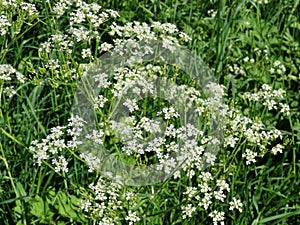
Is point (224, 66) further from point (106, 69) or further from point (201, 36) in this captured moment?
point (106, 69)

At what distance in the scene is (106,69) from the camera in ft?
9.99

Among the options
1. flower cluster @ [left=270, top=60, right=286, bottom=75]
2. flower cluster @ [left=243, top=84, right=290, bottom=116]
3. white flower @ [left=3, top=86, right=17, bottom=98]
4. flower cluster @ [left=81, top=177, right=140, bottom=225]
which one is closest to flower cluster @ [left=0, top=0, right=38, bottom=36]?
white flower @ [left=3, top=86, right=17, bottom=98]

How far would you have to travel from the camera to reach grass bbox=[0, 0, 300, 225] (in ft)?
9.39

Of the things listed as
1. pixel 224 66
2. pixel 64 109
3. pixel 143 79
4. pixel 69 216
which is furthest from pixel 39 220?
pixel 224 66

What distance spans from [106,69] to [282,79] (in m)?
1.43

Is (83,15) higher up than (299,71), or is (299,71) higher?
(83,15)

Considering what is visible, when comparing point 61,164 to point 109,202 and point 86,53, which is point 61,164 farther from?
point 86,53

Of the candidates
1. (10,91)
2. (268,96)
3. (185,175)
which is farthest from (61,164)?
(268,96)

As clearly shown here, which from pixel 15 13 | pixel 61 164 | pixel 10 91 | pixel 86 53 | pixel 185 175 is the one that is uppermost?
pixel 15 13

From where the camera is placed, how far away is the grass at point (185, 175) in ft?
9.39

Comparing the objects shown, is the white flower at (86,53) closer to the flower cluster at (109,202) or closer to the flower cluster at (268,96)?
the flower cluster at (109,202)

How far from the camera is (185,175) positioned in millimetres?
2951

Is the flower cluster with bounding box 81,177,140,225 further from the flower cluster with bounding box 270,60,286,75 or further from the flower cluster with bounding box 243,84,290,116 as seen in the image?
the flower cluster with bounding box 270,60,286,75

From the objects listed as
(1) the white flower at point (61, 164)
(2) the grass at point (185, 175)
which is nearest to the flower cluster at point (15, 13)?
(2) the grass at point (185, 175)
